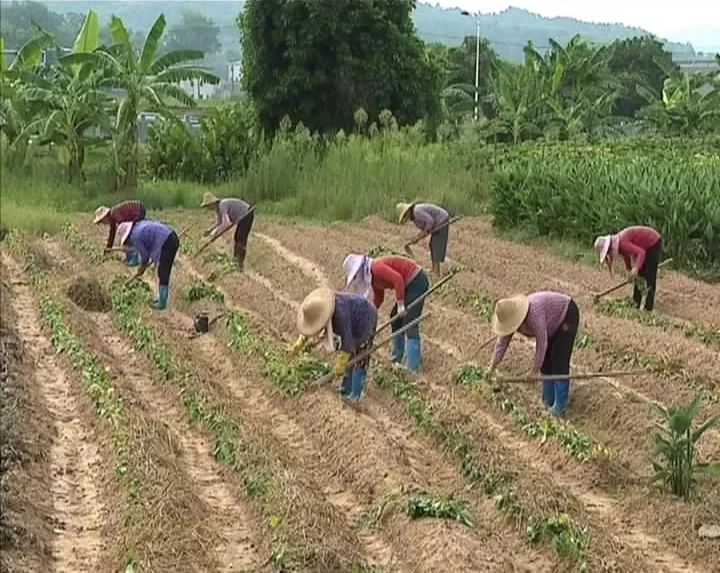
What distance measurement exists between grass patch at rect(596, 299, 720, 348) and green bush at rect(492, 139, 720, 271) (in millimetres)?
2722

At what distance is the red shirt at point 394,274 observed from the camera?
8.63m

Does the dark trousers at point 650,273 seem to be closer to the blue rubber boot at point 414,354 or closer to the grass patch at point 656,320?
the grass patch at point 656,320

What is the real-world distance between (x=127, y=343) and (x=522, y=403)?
3837 millimetres

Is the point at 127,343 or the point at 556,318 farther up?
the point at 556,318

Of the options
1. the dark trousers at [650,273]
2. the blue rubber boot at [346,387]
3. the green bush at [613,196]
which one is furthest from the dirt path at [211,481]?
the green bush at [613,196]

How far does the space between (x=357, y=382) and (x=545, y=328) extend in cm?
138

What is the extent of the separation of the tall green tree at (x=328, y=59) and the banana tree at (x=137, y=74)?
3.25 metres

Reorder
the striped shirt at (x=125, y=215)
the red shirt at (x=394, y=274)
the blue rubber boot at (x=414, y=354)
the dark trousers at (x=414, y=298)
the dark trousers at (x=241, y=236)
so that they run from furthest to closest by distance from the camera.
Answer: the dark trousers at (x=241, y=236), the striped shirt at (x=125, y=215), the blue rubber boot at (x=414, y=354), the dark trousers at (x=414, y=298), the red shirt at (x=394, y=274)

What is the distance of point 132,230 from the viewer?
1106 centimetres

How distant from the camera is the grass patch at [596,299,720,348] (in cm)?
984

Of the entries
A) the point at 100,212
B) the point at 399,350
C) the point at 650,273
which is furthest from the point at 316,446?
the point at 650,273

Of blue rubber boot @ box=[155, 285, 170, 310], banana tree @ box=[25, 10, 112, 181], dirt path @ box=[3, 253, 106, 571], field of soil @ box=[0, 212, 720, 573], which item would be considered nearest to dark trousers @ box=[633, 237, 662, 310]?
field of soil @ box=[0, 212, 720, 573]

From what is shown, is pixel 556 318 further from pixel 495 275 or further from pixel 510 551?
pixel 495 275

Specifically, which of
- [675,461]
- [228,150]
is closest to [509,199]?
[228,150]
